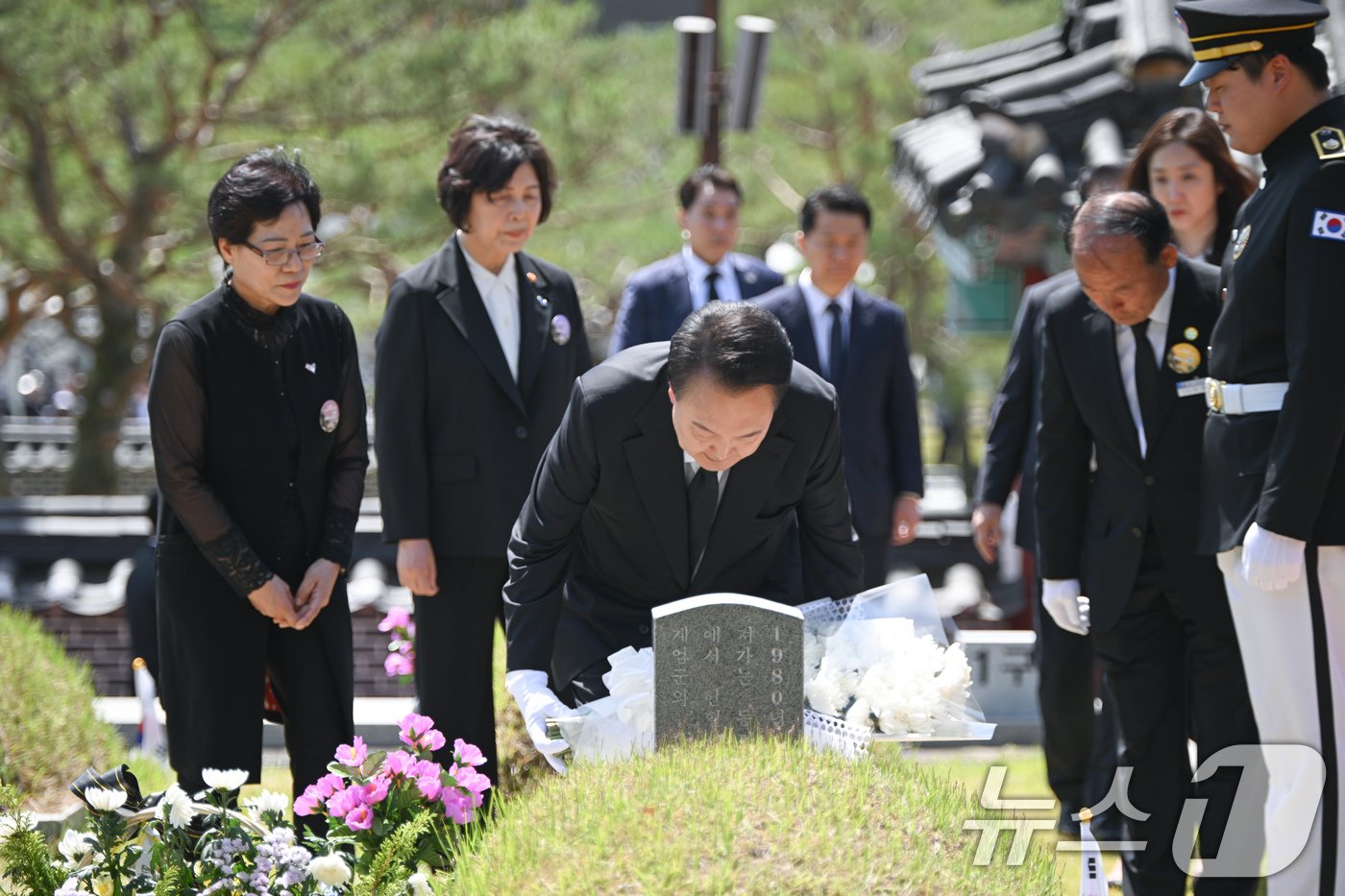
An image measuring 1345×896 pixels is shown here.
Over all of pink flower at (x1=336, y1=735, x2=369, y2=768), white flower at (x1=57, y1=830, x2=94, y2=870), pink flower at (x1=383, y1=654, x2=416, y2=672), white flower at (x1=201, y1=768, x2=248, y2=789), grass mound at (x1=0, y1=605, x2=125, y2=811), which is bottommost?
grass mound at (x1=0, y1=605, x2=125, y2=811)

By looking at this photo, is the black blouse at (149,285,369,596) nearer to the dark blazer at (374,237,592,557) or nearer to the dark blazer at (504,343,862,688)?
the dark blazer at (374,237,592,557)

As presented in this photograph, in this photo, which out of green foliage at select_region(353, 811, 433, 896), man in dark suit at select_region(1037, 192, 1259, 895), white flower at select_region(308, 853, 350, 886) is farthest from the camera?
man in dark suit at select_region(1037, 192, 1259, 895)

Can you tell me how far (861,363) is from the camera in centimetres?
561

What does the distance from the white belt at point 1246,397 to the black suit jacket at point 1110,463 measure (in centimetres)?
33

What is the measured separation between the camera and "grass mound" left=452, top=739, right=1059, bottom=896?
7.82ft

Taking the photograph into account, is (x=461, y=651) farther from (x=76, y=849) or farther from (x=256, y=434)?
(x=76, y=849)

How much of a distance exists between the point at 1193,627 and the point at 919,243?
49.4ft

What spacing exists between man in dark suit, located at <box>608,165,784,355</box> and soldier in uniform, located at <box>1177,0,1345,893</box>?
2.77 m

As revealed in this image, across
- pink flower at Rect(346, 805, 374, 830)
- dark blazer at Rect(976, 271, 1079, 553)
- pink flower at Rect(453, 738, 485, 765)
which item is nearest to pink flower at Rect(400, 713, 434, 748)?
pink flower at Rect(453, 738, 485, 765)

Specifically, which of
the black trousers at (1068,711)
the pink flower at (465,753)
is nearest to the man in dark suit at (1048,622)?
the black trousers at (1068,711)

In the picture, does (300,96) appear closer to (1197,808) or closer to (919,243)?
(919,243)

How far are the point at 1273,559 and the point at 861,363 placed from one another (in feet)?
7.99

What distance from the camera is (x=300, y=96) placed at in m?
12.2

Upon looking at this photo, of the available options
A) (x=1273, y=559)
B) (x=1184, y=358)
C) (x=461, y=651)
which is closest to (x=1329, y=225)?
(x=1184, y=358)
